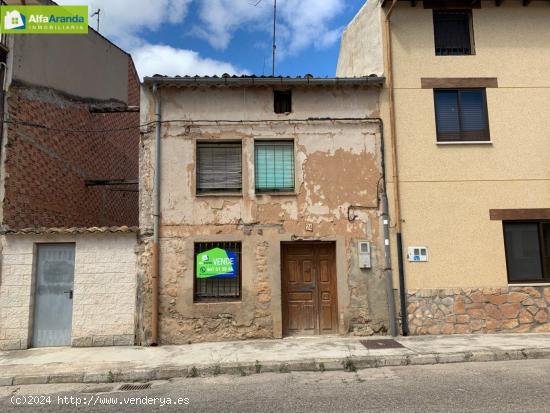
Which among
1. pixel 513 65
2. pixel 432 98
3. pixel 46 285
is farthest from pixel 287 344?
pixel 513 65

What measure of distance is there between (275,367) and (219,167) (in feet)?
14.9

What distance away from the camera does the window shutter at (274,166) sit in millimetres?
A: 9266

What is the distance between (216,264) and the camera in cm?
889

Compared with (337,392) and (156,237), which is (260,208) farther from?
(337,392)

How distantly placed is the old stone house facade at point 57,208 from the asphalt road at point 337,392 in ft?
7.80

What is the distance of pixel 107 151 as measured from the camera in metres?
13.8

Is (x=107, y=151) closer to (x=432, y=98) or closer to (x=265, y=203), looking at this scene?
(x=265, y=203)

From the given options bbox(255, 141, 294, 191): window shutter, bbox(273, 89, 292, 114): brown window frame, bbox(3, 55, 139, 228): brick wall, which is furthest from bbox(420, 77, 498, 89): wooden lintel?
bbox(3, 55, 139, 228): brick wall

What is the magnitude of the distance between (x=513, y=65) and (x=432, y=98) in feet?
7.00

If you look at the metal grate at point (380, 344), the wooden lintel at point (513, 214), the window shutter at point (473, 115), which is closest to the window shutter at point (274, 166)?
the metal grate at point (380, 344)

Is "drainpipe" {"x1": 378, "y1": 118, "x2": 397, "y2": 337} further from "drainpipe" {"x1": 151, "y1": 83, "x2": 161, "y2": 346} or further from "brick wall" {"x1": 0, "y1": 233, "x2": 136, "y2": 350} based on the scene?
"brick wall" {"x1": 0, "y1": 233, "x2": 136, "y2": 350}

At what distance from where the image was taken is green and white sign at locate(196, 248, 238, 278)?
29.1 ft

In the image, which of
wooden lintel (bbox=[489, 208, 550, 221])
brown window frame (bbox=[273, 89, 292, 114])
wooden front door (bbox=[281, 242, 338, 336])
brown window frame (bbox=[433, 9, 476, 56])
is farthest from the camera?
brown window frame (bbox=[433, 9, 476, 56])

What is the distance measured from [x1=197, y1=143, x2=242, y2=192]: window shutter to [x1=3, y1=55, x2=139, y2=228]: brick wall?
4.17 m
